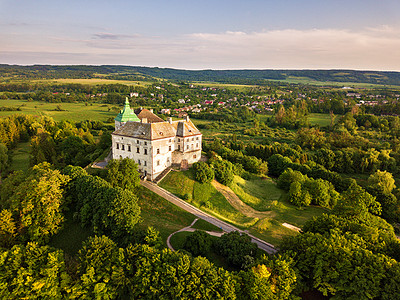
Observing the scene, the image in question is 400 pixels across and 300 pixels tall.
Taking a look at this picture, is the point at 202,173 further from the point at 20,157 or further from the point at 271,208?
the point at 20,157

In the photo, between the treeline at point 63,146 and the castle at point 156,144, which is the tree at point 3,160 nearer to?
the treeline at point 63,146

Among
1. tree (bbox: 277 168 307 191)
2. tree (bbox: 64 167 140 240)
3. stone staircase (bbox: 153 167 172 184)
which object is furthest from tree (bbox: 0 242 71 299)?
tree (bbox: 277 168 307 191)

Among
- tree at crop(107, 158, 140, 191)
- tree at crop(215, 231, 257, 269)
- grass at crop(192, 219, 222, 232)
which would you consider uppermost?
tree at crop(107, 158, 140, 191)

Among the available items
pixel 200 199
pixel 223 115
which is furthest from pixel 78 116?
pixel 200 199

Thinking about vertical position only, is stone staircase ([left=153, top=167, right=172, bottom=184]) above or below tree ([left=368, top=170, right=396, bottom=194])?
above

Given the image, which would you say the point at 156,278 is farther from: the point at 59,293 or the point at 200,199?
the point at 200,199

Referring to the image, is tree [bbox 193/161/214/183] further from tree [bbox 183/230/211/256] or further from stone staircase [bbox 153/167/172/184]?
tree [bbox 183/230/211/256]

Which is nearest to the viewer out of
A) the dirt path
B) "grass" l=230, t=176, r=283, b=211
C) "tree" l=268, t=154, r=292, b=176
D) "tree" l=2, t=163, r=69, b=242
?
"tree" l=2, t=163, r=69, b=242

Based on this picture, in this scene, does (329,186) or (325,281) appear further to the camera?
(329,186)
